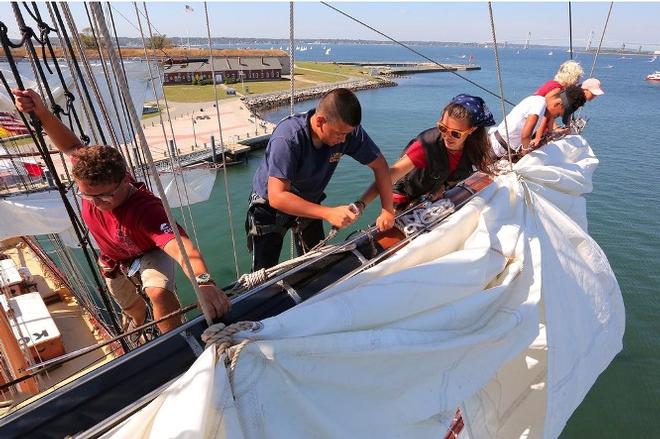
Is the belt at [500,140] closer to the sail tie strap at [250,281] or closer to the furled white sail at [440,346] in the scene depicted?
the furled white sail at [440,346]

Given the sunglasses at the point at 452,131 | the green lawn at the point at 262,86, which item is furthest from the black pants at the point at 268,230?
the green lawn at the point at 262,86

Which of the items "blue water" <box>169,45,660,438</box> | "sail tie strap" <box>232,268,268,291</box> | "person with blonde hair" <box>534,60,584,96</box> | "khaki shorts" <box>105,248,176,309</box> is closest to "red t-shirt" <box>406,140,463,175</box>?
"sail tie strap" <box>232,268,268,291</box>

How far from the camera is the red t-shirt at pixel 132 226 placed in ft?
6.88

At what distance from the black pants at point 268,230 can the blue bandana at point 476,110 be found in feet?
A: 4.55

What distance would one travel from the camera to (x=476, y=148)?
2.79m

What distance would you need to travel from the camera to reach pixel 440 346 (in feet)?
5.36

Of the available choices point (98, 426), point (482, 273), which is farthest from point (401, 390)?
point (98, 426)

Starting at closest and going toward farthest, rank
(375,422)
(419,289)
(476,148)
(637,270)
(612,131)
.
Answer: (375,422), (419,289), (476,148), (637,270), (612,131)

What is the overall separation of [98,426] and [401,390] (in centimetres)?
102

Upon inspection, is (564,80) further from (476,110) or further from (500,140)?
(476,110)

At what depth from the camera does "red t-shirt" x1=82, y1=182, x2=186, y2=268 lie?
210 centimetres

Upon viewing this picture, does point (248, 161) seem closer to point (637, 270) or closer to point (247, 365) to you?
point (637, 270)

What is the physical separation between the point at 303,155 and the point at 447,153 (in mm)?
1040

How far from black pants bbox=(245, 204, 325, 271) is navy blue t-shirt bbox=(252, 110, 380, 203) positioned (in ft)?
0.61
